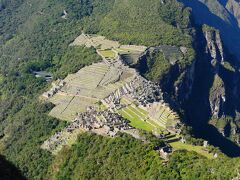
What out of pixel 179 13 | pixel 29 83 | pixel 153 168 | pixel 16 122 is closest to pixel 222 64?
pixel 179 13

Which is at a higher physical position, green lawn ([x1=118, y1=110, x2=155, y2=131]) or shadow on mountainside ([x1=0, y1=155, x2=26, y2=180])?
shadow on mountainside ([x1=0, y1=155, x2=26, y2=180])

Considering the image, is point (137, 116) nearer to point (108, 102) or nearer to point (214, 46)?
point (108, 102)

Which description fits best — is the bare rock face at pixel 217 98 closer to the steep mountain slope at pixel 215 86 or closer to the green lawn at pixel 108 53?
the steep mountain slope at pixel 215 86

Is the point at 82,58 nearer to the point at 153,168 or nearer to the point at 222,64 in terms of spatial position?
the point at 222,64

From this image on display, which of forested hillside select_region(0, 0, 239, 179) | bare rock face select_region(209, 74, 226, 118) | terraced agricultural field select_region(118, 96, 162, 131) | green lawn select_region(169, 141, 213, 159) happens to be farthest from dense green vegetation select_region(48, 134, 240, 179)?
bare rock face select_region(209, 74, 226, 118)

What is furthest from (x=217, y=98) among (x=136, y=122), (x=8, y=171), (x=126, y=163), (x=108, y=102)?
(x=8, y=171)

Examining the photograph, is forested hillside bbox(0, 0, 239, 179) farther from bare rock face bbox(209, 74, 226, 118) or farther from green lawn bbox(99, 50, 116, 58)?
bare rock face bbox(209, 74, 226, 118)
